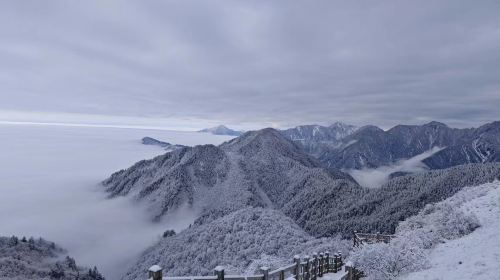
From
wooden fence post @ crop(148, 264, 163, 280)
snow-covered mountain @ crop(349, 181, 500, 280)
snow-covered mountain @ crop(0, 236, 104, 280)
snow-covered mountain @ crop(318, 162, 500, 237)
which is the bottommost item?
snow-covered mountain @ crop(0, 236, 104, 280)

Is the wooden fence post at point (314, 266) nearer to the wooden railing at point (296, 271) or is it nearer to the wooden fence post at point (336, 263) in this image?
the wooden railing at point (296, 271)

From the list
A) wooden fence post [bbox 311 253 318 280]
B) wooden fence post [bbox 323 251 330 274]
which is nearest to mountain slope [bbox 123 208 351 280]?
wooden fence post [bbox 323 251 330 274]

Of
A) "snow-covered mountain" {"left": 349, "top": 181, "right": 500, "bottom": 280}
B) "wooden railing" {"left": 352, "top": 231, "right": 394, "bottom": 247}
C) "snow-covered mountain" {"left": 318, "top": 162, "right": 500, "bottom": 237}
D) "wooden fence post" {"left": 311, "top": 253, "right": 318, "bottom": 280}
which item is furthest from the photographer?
"snow-covered mountain" {"left": 318, "top": 162, "right": 500, "bottom": 237}

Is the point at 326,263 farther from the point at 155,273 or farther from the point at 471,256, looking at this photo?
the point at 155,273

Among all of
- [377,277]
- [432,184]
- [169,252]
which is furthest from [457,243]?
[432,184]

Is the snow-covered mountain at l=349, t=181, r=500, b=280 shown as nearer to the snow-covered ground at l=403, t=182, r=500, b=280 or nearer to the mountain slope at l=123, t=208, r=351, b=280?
the snow-covered ground at l=403, t=182, r=500, b=280

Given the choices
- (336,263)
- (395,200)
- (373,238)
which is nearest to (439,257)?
(336,263)
